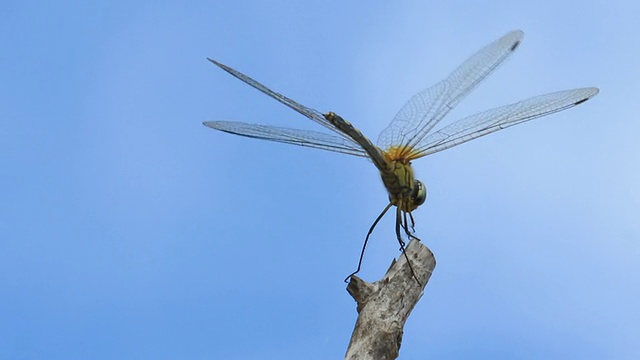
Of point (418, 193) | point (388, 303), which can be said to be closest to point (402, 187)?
point (418, 193)

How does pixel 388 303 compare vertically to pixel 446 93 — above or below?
below

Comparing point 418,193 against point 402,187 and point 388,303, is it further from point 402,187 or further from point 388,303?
point 388,303

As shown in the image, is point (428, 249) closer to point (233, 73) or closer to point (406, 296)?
point (406, 296)

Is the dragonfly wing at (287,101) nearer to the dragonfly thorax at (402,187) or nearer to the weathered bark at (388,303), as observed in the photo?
the dragonfly thorax at (402,187)

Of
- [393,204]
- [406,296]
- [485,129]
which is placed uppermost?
[485,129]

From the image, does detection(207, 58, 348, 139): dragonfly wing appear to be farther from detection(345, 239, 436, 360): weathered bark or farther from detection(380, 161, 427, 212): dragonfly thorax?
detection(345, 239, 436, 360): weathered bark

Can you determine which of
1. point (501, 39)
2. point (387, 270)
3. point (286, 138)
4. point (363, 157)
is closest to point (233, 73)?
point (286, 138)
